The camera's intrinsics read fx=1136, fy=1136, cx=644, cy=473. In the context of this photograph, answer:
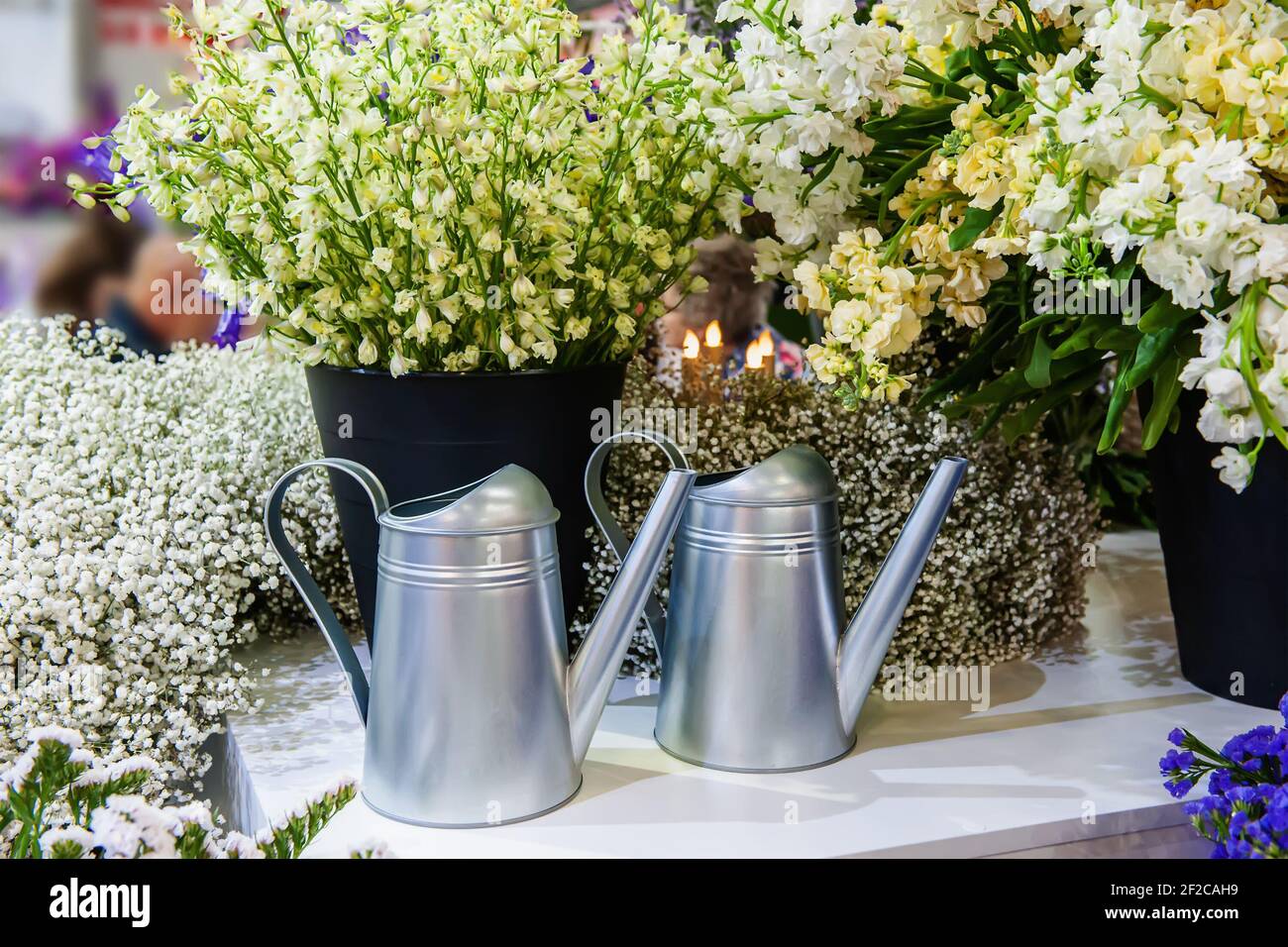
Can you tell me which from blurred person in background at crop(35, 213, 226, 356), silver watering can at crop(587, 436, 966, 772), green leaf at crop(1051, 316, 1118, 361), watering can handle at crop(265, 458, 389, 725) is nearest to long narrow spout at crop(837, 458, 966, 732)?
silver watering can at crop(587, 436, 966, 772)

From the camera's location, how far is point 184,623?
2.79 feet

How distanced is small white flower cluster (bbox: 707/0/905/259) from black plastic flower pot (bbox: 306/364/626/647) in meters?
0.19

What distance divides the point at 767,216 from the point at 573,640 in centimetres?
48

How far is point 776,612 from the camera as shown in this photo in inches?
31.0

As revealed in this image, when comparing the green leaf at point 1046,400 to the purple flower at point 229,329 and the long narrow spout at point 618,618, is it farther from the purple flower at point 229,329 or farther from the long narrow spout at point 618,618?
the purple flower at point 229,329

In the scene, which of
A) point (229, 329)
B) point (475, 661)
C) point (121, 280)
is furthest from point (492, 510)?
point (121, 280)

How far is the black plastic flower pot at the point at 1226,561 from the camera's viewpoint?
2.82 feet

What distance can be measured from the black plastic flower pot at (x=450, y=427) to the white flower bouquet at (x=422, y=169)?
0.07 feet

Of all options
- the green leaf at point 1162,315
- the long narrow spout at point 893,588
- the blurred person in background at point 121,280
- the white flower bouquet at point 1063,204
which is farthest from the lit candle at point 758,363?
the blurred person in background at point 121,280

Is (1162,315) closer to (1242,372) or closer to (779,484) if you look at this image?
(1242,372)

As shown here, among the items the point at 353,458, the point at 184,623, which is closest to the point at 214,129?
the point at 353,458

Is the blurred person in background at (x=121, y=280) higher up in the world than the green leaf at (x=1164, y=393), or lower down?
higher up

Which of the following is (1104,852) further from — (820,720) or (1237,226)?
(1237,226)

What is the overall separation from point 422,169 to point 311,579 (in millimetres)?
287
